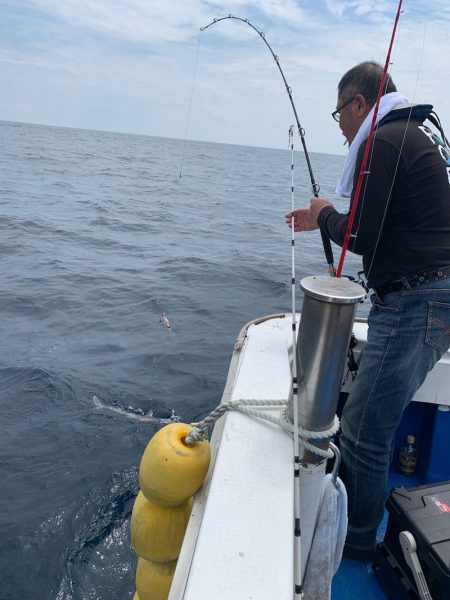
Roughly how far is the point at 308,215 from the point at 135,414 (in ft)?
10.4

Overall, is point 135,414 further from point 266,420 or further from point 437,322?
point 437,322

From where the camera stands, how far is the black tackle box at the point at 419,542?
1.90 metres

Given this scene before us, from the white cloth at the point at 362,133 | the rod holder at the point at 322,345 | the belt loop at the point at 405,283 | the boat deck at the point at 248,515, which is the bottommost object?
the boat deck at the point at 248,515

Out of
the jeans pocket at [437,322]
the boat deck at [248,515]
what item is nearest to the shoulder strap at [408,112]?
the jeans pocket at [437,322]

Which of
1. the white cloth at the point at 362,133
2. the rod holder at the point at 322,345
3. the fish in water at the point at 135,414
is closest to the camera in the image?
the rod holder at the point at 322,345

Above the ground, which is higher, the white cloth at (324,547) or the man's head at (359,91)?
the man's head at (359,91)

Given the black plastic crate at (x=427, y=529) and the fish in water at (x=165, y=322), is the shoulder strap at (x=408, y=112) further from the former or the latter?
the fish in water at (x=165, y=322)

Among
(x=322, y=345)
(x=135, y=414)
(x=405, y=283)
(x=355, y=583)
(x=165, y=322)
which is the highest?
(x=405, y=283)

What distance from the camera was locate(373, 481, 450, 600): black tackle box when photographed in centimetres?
190

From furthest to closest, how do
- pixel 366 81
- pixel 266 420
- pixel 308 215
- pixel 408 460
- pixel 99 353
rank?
1. pixel 99 353
2. pixel 408 460
3. pixel 308 215
4. pixel 366 81
5. pixel 266 420

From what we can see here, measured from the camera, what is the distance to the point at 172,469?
1.55m

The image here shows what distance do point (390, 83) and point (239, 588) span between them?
207 cm

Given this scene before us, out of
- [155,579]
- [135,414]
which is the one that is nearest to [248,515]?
[155,579]

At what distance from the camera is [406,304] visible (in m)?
2.05
